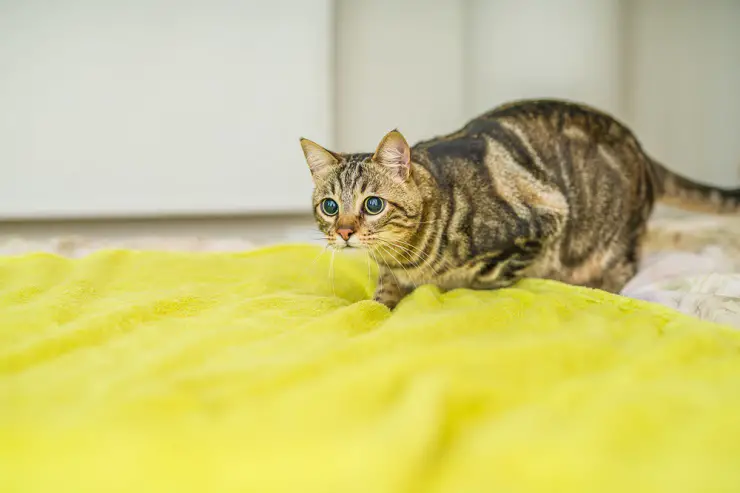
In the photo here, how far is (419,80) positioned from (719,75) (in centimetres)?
129

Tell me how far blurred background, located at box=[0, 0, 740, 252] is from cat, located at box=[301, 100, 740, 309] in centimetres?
86

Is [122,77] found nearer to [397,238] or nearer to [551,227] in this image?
[397,238]

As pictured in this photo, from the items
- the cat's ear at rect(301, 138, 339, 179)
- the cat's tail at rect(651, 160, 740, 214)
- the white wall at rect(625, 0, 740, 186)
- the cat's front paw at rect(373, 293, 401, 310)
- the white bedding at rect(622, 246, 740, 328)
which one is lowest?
the cat's front paw at rect(373, 293, 401, 310)

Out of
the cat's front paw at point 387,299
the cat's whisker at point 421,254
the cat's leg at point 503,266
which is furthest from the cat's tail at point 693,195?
the cat's front paw at point 387,299

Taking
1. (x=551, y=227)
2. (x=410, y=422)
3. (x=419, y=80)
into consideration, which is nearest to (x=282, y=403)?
(x=410, y=422)

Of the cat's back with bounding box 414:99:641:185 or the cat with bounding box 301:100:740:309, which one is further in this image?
the cat's back with bounding box 414:99:641:185

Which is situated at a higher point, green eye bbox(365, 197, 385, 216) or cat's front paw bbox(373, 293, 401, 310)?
green eye bbox(365, 197, 385, 216)

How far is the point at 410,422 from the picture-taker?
17.9 inches

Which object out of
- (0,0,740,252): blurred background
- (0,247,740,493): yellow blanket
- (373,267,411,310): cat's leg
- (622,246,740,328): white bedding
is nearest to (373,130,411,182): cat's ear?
(373,267,411,310): cat's leg

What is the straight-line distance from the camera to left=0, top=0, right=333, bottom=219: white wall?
2.26 m

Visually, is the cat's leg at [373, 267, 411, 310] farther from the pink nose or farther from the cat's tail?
the cat's tail

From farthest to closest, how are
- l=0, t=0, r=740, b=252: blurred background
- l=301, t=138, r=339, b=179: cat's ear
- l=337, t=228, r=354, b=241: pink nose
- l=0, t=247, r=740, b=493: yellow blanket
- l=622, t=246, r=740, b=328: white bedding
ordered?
1. l=0, t=0, r=740, b=252: blurred background
2. l=301, t=138, r=339, b=179: cat's ear
3. l=337, t=228, r=354, b=241: pink nose
4. l=622, t=246, r=740, b=328: white bedding
5. l=0, t=247, r=740, b=493: yellow blanket

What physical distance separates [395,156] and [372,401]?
0.72 meters

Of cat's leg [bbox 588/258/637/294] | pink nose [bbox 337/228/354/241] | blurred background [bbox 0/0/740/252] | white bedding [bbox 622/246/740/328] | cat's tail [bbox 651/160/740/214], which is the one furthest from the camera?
blurred background [bbox 0/0/740/252]
